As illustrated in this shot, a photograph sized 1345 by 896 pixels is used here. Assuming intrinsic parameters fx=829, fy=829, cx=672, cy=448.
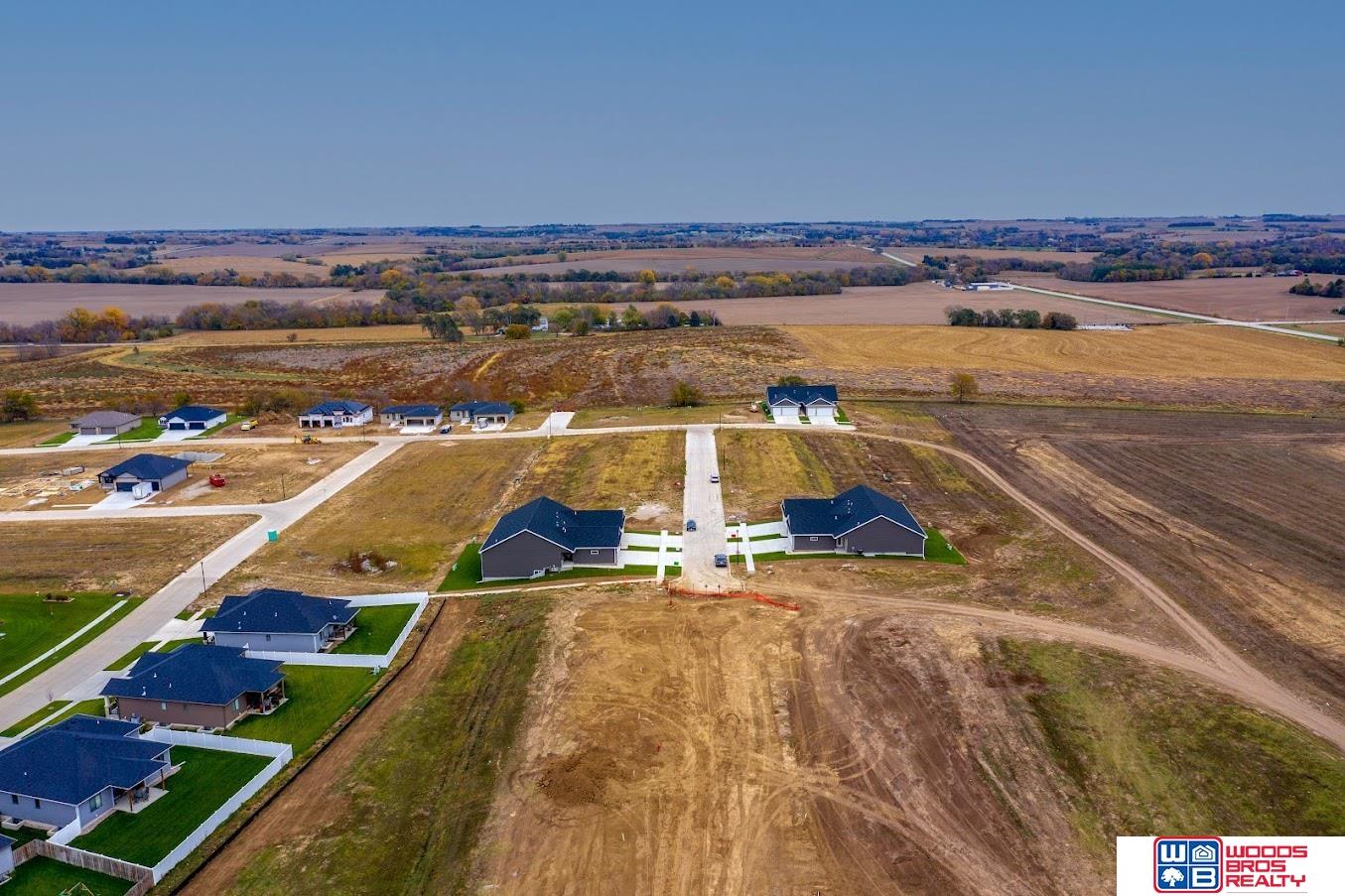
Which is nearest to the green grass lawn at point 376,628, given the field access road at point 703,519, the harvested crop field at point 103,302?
the field access road at point 703,519

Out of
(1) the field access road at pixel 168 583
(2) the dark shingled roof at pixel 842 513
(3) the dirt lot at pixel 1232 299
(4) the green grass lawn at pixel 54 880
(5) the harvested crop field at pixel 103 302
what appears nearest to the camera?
(4) the green grass lawn at pixel 54 880

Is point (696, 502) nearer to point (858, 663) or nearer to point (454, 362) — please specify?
point (858, 663)

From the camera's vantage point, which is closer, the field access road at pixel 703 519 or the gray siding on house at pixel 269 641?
the gray siding on house at pixel 269 641

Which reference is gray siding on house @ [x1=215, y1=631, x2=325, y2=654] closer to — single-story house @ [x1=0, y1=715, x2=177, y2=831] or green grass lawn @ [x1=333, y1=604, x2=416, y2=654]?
green grass lawn @ [x1=333, y1=604, x2=416, y2=654]

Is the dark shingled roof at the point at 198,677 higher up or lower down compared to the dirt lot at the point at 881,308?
lower down

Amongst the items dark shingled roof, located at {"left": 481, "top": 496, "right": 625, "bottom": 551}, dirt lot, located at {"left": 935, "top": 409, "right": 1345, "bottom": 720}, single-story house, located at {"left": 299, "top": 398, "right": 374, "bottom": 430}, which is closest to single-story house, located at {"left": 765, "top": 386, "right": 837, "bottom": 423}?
dirt lot, located at {"left": 935, "top": 409, "right": 1345, "bottom": 720}

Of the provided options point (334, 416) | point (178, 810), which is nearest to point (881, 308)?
point (334, 416)

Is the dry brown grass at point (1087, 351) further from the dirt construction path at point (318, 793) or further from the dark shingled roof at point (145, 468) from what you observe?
the dirt construction path at point (318, 793)
